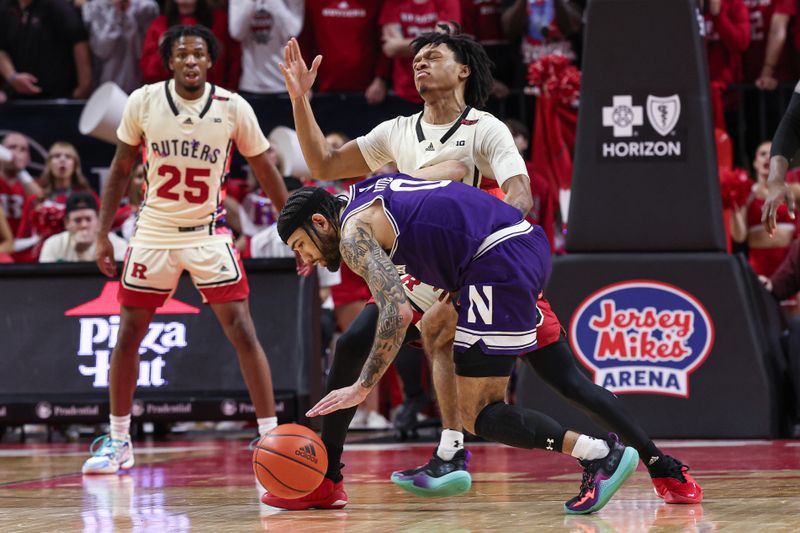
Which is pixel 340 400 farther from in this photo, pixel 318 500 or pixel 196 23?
pixel 196 23

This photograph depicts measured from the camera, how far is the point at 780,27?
10992mm

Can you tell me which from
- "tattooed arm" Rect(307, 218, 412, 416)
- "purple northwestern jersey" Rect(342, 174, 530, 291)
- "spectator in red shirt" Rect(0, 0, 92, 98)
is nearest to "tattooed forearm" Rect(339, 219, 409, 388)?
"tattooed arm" Rect(307, 218, 412, 416)

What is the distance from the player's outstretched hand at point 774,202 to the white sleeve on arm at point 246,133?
10.1ft

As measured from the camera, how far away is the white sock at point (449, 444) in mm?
5238

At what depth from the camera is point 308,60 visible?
12312 millimetres

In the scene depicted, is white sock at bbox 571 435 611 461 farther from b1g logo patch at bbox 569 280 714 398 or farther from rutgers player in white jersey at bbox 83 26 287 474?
b1g logo patch at bbox 569 280 714 398

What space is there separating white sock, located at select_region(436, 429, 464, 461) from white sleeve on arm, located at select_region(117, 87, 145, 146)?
116 inches

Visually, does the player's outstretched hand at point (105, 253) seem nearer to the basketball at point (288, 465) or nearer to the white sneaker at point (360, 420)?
the basketball at point (288, 465)

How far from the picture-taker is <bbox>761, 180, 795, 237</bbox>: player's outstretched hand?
5.35m

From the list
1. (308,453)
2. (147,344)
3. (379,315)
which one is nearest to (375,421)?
(147,344)

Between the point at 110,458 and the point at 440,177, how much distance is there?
2.81 m

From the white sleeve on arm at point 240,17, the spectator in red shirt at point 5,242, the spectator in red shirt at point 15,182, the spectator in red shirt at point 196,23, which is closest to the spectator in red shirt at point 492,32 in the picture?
the white sleeve on arm at point 240,17

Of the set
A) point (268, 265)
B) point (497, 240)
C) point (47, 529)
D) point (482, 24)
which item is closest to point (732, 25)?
point (482, 24)

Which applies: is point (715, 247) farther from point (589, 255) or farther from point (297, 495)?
point (297, 495)
